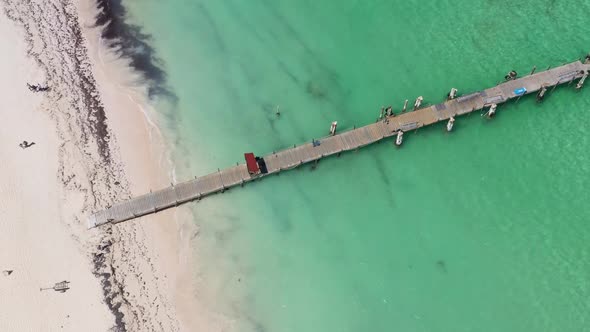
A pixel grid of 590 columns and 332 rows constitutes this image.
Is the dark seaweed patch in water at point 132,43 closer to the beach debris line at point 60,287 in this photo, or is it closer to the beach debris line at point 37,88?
the beach debris line at point 37,88

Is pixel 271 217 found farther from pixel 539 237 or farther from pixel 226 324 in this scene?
pixel 539 237

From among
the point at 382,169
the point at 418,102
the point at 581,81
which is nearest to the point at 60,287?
the point at 382,169

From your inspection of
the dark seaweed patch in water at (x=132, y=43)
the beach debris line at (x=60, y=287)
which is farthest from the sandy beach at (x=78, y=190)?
the dark seaweed patch in water at (x=132, y=43)

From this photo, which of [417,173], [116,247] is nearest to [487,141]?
[417,173]

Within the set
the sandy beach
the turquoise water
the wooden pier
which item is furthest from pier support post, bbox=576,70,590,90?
the sandy beach

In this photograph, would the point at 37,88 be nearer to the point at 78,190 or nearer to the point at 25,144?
the point at 25,144
